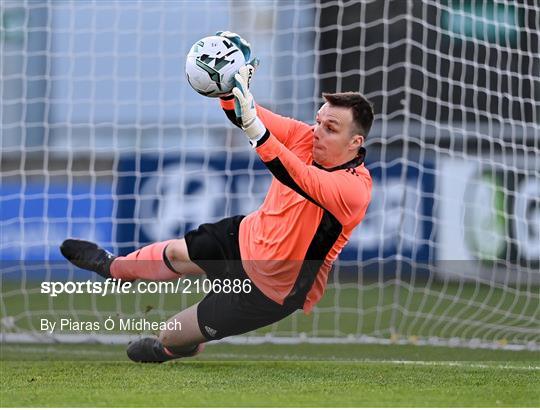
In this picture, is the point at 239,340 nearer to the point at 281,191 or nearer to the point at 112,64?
the point at 281,191

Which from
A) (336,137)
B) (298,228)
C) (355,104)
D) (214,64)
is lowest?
(298,228)

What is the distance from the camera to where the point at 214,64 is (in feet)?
18.3

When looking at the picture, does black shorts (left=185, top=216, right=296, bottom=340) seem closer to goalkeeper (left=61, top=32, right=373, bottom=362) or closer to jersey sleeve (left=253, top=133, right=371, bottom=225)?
goalkeeper (left=61, top=32, right=373, bottom=362)

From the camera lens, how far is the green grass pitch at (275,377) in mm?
4980

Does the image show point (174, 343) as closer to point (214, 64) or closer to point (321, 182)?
point (321, 182)

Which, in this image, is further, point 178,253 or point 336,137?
point 178,253

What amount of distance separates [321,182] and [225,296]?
91 centimetres

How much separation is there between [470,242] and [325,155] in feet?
16.5

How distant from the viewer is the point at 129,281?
6375 mm

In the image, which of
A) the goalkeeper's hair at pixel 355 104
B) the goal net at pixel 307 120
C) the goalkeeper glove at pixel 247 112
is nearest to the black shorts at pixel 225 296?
the goalkeeper's hair at pixel 355 104

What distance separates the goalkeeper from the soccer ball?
0.35ft

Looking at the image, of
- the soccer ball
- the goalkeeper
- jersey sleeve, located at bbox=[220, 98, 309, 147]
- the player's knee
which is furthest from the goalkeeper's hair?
Result: the player's knee

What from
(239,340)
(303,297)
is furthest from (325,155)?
(239,340)

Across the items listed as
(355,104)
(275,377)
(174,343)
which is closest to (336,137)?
(355,104)
